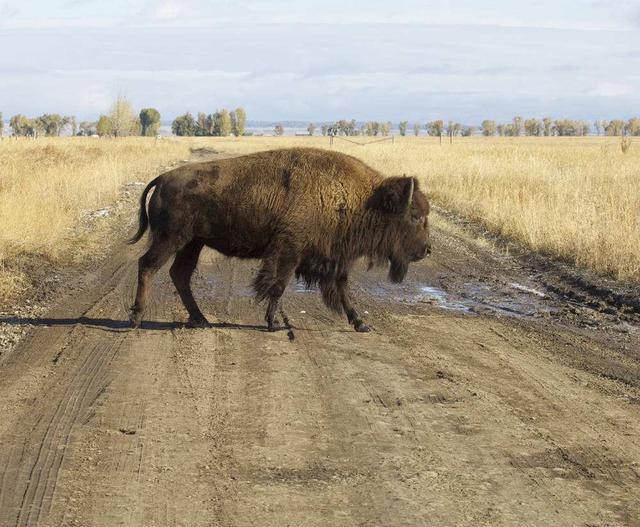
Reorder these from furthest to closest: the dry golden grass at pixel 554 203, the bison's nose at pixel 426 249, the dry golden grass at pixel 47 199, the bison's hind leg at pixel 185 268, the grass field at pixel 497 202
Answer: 1. the dry golden grass at pixel 47 199
2. the grass field at pixel 497 202
3. the dry golden grass at pixel 554 203
4. the bison's nose at pixel 426 249
5. the bison's hind leg at pixel 185 268

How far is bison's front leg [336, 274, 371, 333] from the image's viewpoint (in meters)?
9.47

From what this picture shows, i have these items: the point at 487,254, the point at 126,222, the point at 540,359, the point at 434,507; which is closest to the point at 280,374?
the point at 540,359

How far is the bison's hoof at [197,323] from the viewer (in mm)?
9562

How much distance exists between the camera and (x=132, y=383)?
7.22 m

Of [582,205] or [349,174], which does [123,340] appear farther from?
[582,205]

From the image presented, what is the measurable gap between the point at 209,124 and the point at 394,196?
6224 inches

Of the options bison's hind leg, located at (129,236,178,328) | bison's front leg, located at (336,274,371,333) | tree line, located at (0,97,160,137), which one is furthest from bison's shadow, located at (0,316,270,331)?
tree line, located at (0,97,160,137)

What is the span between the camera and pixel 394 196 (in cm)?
950

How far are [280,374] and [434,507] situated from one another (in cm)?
300

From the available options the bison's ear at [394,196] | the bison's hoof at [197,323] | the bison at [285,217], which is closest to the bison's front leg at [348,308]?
the bison at [285,217]

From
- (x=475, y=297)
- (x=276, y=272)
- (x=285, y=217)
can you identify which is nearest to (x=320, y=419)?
(x=276, y=272)

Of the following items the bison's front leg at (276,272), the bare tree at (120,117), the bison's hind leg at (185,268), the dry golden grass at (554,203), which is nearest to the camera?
the bison's front leg at (276,272)

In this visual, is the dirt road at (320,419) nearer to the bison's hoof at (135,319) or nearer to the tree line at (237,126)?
the bison's hoof at (135,319)

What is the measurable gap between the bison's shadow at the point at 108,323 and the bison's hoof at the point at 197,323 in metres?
0.05
